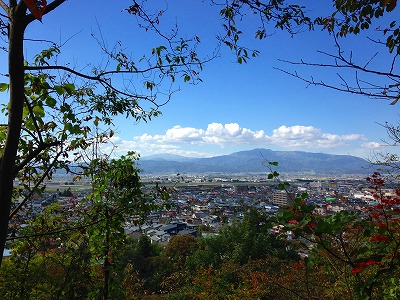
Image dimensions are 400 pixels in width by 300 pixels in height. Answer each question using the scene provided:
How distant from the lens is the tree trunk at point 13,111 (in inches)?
44.8

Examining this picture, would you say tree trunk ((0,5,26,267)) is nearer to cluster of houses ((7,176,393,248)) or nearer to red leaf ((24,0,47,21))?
red leaf ((24,0,47,21))

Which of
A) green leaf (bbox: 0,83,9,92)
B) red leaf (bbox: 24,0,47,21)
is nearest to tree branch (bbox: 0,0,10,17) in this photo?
green leaf (bbox: 0,83,9,92)

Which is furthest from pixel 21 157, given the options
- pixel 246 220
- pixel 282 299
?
pixel 246 220

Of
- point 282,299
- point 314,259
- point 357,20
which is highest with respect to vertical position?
point 357,20

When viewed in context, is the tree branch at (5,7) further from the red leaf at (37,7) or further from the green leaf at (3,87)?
the red leaf at (37,7)

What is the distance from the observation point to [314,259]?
1903mm

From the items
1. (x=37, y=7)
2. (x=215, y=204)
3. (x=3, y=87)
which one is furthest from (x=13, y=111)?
(x=215, y=204)

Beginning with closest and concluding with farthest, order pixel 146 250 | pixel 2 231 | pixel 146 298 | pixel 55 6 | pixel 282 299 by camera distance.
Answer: pixel 2 231 → pixel 55 6 → pixel 282 299 → pixel 146 298 → pixel 146 250

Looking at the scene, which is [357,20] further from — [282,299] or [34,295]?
[282,299]

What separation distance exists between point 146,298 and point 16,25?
13413mm

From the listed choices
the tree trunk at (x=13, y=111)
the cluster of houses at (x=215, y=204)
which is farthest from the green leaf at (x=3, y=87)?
the cluster of houses at (x=215, y=204)

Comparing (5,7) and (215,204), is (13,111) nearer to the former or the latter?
(5,7)

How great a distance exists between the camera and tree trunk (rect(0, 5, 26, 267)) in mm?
1138

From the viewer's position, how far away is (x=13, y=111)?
118 centimetres
